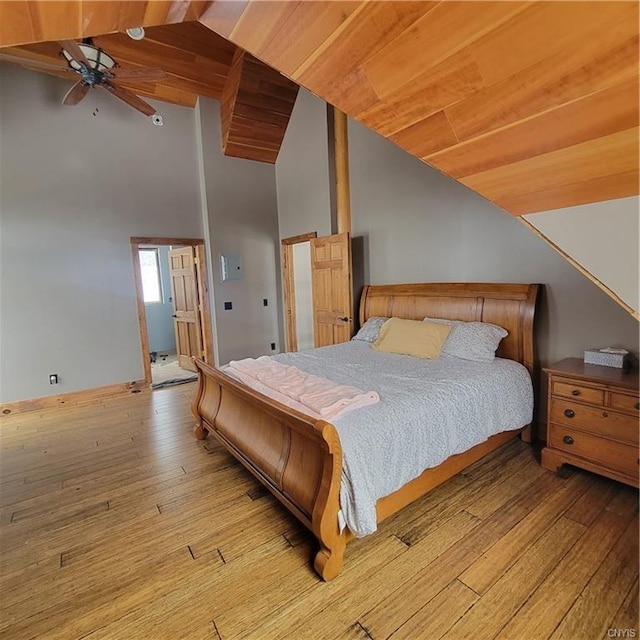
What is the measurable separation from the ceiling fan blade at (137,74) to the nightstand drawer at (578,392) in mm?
4010

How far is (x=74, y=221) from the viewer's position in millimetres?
4266

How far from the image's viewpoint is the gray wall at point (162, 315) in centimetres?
700

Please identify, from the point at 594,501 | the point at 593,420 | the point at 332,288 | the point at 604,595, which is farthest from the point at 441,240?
the point at 604,595

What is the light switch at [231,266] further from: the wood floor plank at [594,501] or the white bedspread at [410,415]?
the wood floor plank at [594,501]

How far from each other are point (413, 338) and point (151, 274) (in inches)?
231

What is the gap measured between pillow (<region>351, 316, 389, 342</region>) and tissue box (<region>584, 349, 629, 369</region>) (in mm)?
1778

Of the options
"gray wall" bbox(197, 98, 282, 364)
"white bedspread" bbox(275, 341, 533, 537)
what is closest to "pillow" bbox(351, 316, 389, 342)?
"white bedspread" bbox(275, 341, 533, 537)

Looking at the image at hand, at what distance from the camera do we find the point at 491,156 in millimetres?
839

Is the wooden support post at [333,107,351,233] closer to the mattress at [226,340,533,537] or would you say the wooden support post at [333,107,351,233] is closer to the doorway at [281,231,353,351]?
the doorway at [281,231,353,351]

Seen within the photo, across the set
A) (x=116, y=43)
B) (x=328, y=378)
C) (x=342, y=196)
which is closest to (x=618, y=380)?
(x=328, y=378)

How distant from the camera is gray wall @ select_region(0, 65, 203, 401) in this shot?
3947mm

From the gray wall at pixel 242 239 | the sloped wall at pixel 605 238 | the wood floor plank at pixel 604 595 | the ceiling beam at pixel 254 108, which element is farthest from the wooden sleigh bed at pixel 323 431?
the ceiling beam at pixel 254 108

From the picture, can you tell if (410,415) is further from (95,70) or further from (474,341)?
(95,70)

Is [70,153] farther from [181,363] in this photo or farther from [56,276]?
[181,363]
